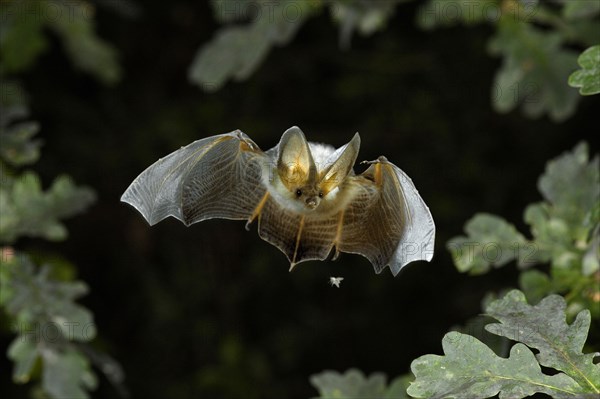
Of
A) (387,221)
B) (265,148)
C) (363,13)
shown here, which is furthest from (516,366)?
(265,148)

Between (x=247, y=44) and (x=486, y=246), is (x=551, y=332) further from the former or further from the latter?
(x=247, y=44)

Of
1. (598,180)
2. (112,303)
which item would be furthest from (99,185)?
(598,180)

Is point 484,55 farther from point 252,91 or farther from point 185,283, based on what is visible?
point 185,283

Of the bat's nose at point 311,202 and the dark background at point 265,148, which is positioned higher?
the bat's nose at point 311,202

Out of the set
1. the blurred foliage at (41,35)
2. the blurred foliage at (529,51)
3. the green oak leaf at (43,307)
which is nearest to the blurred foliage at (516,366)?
the green oak leaf at (43,307)

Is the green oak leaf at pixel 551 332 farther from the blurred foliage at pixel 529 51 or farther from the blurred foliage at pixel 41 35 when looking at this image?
the blurred foliage at pixel 41 35

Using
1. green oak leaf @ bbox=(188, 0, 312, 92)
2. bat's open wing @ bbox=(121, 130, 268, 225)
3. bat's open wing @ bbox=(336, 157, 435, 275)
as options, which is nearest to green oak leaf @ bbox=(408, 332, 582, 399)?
bat's open wing @ bbox=(336, 157, 435, 275)
